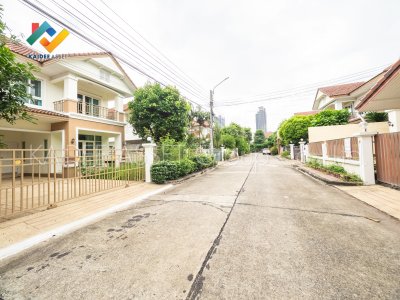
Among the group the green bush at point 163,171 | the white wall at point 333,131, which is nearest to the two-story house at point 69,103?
the green bush at point 163,171

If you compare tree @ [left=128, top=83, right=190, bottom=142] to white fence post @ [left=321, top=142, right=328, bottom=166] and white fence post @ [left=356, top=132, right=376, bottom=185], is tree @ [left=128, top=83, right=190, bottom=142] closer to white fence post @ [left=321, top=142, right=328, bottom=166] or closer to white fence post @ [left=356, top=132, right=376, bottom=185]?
white fence post @ [left=321, top=142, right=328, bottom=166]

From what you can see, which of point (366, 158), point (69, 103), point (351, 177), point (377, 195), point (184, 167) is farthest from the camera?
point (69, 103)

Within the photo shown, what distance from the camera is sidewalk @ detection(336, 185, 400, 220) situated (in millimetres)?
4641

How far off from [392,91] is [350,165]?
329 centimetres

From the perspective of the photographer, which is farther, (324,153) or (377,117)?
(377,117)

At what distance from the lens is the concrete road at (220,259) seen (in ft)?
6.84

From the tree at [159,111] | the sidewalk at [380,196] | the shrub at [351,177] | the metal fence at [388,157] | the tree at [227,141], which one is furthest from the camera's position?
the tree at [227,141]

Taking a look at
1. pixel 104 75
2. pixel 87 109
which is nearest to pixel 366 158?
pixel 104 75

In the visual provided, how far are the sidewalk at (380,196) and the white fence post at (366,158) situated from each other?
45 centimetres

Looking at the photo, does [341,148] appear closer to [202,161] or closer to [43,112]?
[202,161]

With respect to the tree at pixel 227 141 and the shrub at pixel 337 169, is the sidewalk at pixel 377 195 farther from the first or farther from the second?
the tree at pixel 227 141

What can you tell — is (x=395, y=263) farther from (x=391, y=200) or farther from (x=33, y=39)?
(x=33, y=39)

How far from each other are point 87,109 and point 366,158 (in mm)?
17091

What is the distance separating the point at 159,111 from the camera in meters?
14.3
